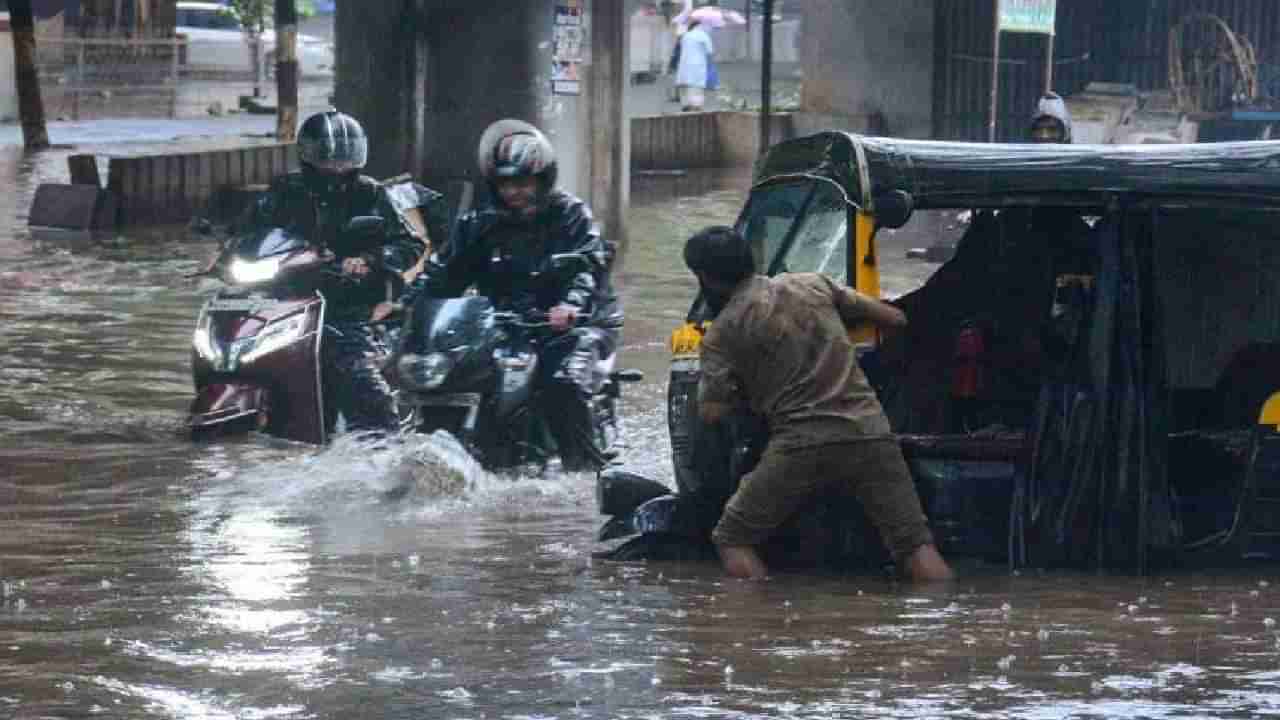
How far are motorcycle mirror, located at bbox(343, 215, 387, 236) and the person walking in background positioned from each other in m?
25.6

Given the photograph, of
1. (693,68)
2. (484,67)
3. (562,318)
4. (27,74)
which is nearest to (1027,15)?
(484,67)

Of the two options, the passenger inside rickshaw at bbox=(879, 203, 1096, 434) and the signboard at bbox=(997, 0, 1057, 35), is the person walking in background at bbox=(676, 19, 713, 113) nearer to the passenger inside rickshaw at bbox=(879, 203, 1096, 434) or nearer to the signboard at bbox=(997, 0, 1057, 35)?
the signboard at bbox=(997, 0, 1057, 35)

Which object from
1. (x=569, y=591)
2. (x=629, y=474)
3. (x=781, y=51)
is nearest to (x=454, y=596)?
(x=569, y=591)

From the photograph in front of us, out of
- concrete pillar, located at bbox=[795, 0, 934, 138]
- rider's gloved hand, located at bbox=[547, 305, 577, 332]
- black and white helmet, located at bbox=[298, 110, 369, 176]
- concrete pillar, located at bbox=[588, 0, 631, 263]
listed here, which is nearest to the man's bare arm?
rider's gloved hand, located at bbox=[547, 305, 577, 332]

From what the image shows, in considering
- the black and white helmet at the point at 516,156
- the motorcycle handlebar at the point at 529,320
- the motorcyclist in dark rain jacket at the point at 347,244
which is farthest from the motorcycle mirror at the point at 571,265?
the motorcyclist in dark rain jacket at the point at 347,244

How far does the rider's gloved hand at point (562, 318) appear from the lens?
10398mm

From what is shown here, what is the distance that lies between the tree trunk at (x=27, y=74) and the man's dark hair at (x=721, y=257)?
1924 centimetres

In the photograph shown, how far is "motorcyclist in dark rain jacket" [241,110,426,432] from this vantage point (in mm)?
11656

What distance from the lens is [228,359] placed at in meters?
11.9

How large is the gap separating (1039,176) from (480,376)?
2852 millimetres

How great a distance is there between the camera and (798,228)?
9320 millimetres

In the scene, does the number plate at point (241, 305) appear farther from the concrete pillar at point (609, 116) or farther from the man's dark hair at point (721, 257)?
the concrete pillar at point (609, 116)

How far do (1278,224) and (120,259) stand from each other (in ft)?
42.6

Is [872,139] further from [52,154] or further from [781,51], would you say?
[781,51]
